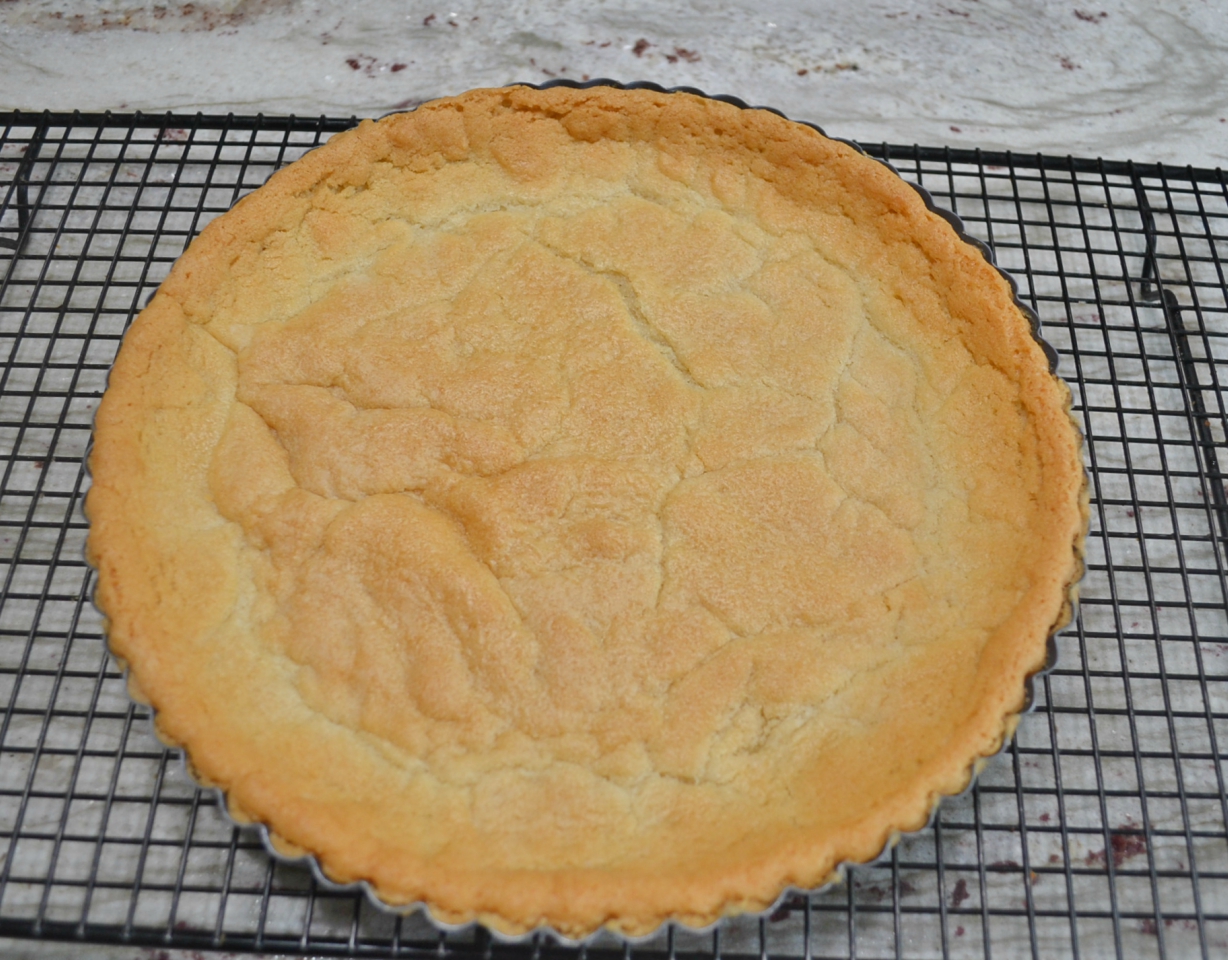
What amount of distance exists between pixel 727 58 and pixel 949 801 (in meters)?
2.03

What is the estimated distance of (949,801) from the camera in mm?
1874

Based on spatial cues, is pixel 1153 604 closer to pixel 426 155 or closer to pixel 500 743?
pixel 500 743

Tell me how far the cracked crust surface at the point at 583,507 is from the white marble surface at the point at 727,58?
83 centimetres

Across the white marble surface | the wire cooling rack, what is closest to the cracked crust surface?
the wire cooling rack

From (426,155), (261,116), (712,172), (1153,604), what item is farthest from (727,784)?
(261,116)

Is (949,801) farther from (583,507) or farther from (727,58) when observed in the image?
(727,58)

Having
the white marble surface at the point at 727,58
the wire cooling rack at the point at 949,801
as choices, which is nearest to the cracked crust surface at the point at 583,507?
the wire cooling rack at the point at 949,801

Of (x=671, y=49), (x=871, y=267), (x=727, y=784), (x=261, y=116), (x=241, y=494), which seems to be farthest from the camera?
(x=671, y=49)

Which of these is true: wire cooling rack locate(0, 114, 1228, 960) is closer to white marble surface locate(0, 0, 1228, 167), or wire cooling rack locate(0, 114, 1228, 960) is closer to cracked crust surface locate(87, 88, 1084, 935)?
cracked crust surface locate(87, 88, 1084, 935)

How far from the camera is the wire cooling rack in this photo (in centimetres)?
175

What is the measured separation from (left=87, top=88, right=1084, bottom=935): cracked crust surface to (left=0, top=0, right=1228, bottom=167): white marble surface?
83 cm

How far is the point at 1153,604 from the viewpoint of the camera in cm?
196

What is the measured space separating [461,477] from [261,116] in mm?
1089

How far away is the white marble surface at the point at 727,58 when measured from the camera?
9.36ft
